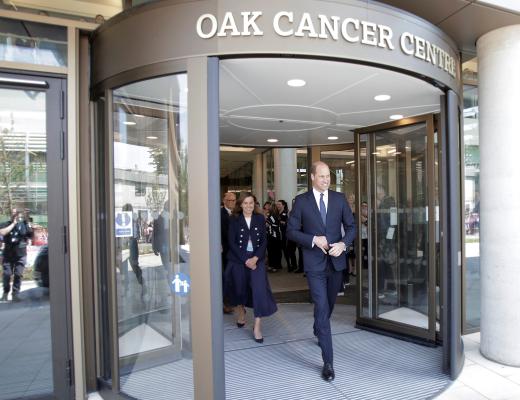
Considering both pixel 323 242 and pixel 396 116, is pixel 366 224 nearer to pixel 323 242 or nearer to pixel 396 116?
pixel 396 116

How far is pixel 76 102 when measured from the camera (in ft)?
10.00

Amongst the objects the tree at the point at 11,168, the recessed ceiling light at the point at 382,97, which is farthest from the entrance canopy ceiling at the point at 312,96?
the tree at the point at 11,168

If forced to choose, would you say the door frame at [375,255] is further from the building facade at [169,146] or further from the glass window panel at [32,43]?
the glass window panel at [32,43]

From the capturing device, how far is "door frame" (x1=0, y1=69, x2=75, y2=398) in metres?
3.00

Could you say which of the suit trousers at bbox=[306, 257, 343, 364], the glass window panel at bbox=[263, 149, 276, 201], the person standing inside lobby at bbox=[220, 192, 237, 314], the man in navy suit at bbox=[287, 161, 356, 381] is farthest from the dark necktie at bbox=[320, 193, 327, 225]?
the glass window panel at bbox=[263, 149, 276, 201]

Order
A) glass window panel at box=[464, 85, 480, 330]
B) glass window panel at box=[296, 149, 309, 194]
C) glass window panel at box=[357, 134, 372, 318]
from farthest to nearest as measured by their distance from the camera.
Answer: glass window panel at box=[296, 149, 309, 194], glass window panel at box=[357, 134, 372, 318], glass window panel at box=[464, 85, 480, 330]

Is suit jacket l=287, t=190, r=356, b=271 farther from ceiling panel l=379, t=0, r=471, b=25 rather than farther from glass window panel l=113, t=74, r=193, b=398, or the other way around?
ceiling panel l=379, t=0, r=471, b=25

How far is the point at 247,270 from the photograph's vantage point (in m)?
4.49

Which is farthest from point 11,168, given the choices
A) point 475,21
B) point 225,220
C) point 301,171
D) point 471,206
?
point 301,171

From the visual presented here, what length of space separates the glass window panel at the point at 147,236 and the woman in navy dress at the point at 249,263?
4.54 ft

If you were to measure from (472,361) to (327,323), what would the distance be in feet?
5.19

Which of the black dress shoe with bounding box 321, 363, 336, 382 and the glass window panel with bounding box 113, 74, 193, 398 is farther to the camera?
the black dress shoe with bounding box 321, 363, 336, 382

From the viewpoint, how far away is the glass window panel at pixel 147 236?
9.42ft

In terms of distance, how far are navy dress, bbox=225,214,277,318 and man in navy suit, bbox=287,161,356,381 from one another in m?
0.80
